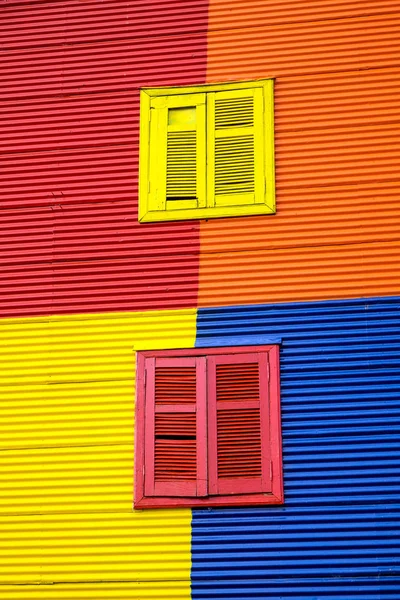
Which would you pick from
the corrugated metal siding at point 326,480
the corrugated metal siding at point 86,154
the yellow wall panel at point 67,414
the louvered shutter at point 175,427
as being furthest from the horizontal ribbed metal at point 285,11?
the yellow wall panel at point 67,414

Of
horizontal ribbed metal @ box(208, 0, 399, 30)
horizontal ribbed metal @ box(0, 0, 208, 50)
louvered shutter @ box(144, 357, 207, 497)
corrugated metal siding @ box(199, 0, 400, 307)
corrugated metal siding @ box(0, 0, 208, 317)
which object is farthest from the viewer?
horizontal ribbed metal @ box(0, 0, 208, 50)

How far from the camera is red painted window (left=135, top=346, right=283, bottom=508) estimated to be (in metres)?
8.82

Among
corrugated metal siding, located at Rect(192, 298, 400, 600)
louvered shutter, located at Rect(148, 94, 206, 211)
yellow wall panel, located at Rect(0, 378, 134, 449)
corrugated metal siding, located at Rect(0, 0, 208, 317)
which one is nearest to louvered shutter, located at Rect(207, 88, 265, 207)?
→ louvered shutter, located at Rect(148, 94, 206, 211)

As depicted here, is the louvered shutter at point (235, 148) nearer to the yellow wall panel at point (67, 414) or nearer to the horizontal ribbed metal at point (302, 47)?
the horizontal ribbed metal at point (302, 47)

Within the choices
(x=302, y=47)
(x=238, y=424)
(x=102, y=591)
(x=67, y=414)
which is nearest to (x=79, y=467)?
(x=67, y=414)

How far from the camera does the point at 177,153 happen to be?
32.8 feet

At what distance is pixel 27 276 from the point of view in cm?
990

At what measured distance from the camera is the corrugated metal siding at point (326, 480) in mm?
8484

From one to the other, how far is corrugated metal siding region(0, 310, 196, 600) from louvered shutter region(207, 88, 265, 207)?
1.31m

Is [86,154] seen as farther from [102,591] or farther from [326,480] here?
[102,591]

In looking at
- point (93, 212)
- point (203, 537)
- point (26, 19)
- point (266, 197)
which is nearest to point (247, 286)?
point (266, 197)

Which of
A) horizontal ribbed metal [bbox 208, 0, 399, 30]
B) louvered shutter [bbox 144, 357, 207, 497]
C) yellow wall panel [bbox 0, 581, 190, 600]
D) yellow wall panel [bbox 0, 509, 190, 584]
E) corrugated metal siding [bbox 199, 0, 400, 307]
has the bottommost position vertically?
yellow wall panel [bbox 0, 581, 190, 600]

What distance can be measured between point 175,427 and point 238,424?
596 mm

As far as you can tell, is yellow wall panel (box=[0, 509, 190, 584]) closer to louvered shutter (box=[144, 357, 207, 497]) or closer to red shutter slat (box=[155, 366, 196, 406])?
louvered shutter (box=[144, 357, 207, 497])
